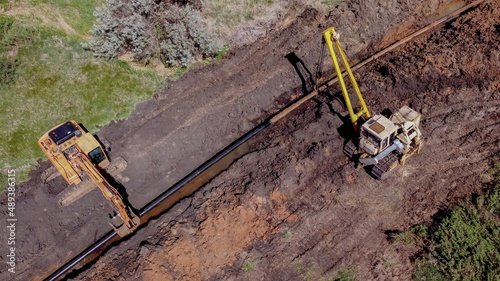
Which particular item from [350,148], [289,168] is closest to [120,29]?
[289,168]

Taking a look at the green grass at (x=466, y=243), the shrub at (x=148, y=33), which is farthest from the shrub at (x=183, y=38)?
the green grass at (x=466, y=243)

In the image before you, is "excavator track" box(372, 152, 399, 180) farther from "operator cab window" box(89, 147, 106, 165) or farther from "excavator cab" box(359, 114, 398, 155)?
"operator cab window" box(89, 147, 106, 165)

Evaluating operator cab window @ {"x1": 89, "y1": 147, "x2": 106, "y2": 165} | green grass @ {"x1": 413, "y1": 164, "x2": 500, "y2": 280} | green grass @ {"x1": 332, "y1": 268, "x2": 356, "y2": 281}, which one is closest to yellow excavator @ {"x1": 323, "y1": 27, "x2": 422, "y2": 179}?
green grass @ {"x1": 413, "y1": 164, "x2": 500, "y2": 280}

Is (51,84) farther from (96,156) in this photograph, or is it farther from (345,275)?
(345,275)

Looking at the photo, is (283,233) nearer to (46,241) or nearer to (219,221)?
(219,221)

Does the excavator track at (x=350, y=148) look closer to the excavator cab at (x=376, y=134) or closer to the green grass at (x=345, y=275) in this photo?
the excavator cab at (x=376, y=134)
